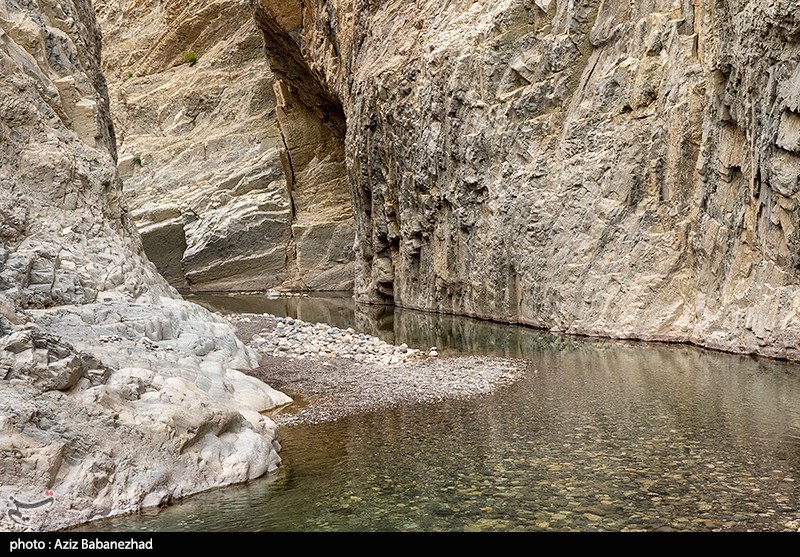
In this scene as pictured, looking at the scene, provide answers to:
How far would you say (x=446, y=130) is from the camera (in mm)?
37562

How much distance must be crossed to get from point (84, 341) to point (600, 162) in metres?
19.8

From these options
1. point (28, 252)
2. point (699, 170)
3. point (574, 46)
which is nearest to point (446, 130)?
point (574, 46)

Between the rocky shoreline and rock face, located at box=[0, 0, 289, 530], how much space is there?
1198 millimetres

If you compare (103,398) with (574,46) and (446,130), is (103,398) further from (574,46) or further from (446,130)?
(446,130)

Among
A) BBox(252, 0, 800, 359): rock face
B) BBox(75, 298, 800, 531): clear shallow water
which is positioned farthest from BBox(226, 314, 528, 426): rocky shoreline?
BBox(252, 0, 800, 359): rock face

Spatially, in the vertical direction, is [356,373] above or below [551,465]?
above

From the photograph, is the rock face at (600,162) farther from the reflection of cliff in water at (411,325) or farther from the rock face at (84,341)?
the rock face at (84,341)

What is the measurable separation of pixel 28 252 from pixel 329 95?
43.4m

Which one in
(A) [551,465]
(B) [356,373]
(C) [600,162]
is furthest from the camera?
(C) [600,162]

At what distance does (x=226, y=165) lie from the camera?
68.5m

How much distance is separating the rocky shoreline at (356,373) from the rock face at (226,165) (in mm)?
34804

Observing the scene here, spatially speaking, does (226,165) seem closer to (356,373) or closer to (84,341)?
(356,373)

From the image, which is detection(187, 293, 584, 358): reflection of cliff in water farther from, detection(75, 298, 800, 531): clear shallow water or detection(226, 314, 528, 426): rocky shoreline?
detection(75, 298, 800, 531): clear shallow water

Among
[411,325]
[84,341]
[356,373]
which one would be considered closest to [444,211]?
[411,325]
